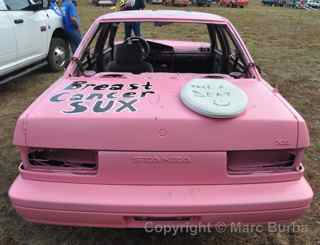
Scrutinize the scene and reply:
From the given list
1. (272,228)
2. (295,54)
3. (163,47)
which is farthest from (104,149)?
(295,54)

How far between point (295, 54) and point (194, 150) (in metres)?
8.78

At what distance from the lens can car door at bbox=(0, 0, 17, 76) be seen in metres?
5.89

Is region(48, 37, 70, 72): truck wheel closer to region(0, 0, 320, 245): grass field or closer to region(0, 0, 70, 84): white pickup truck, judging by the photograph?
region(0, 0, 70, 84): white pickup truck

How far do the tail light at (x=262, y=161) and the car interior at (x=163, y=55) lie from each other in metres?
1.07

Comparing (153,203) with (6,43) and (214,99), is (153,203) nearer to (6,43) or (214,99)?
(214,99)

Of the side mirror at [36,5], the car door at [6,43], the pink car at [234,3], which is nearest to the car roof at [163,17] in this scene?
the car door at [6,43]

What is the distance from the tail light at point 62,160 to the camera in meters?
2.47

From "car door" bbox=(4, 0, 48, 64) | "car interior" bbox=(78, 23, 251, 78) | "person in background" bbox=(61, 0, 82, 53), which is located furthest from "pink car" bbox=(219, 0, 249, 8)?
"car interior" bbox=(78, 23, 251, 78)

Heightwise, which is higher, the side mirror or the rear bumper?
the side mirror

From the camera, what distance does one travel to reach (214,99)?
250cm

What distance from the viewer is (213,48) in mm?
4711

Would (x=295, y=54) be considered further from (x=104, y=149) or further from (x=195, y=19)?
(x=104, y=149)

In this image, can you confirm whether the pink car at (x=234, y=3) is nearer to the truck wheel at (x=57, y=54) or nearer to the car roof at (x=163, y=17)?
the truck wheel at (x=57, y=54)

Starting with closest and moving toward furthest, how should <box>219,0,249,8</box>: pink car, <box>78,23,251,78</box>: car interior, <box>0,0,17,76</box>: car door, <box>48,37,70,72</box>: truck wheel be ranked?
<box>78,23,251,78</box>: car interior, <box>0,0,17,76</box>: car door, <box>48,37,70,72</box>: truck wheel, <box>219,0,249,8</box>: pink car
